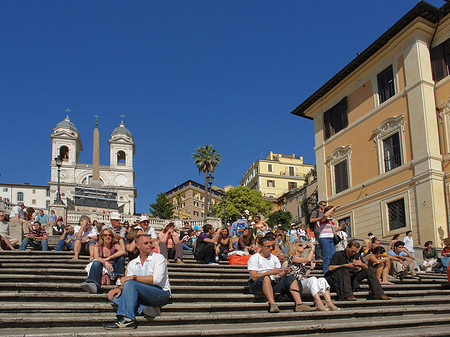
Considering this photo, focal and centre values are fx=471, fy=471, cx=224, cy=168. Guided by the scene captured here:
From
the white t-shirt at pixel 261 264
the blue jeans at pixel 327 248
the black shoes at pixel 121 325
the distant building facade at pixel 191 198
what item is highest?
the distant building facade at pixel 191 198

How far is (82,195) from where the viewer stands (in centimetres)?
5225

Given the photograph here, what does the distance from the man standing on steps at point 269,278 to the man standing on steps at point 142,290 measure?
1.83 metres

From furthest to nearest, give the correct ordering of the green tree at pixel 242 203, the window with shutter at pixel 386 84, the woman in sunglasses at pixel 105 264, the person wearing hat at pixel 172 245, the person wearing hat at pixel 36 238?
A: the green tree at pixel 242 203 < the window with shutter at pixel 386 84 < the person wearing hat at pixel 36 238 < the person wearing hat at pixel 172 245 < the woman in sunglasses at pixel 105 264

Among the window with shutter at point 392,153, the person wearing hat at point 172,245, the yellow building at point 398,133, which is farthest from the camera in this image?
the window with shutter at point 392,153

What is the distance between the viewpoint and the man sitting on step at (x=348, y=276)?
955cm

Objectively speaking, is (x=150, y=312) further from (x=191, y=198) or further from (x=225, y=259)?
(x=191, y=198)

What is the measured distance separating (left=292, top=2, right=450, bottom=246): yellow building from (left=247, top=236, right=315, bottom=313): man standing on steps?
12130 millimetres

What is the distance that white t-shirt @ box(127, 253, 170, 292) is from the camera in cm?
772

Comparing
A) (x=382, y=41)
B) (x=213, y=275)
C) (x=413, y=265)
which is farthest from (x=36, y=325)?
(x=382, y=41)

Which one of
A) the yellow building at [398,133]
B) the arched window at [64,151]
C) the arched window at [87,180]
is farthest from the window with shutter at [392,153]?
the arched window at [64,151]

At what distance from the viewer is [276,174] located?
89.6 m

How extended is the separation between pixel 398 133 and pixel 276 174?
224 ft

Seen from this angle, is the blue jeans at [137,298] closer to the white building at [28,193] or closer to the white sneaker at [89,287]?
the white sneaker at [89,287]

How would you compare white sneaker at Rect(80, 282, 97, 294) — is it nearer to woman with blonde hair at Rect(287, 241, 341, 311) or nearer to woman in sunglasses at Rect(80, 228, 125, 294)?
woman in sunglasses at Rect(80, 228, 125, 294)
